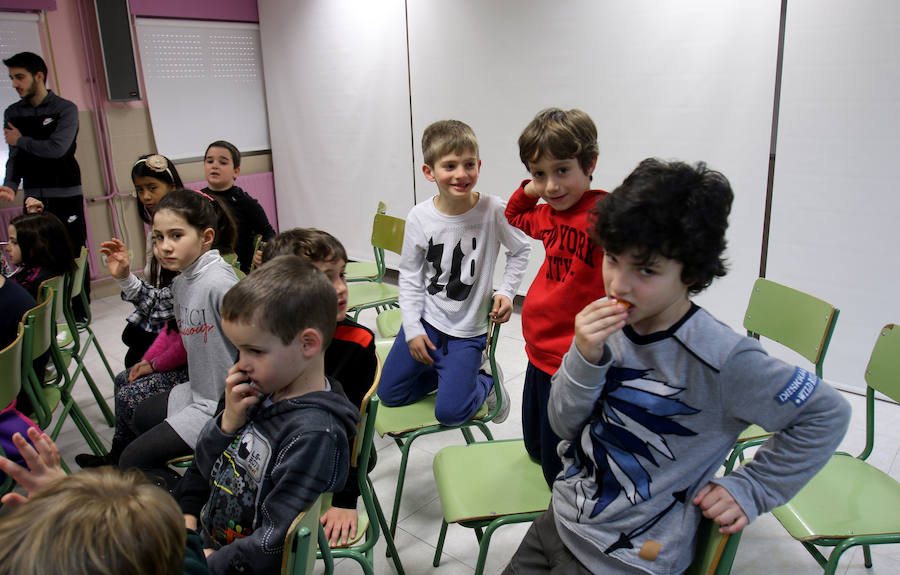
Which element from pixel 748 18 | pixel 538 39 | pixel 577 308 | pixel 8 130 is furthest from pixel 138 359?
pixel 748 18

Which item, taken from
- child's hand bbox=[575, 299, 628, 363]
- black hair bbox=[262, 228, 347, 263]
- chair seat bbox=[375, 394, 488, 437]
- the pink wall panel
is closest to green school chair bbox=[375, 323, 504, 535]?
chair seat bbox=[375, 394, 488, 437]

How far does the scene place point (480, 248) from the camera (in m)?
2.11

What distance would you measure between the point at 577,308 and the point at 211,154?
234 cm

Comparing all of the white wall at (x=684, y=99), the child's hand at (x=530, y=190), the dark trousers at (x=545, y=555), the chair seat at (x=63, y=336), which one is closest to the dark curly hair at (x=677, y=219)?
the dark trousers at (x=545, y=555)

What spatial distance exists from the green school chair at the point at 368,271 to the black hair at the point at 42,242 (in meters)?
1.30

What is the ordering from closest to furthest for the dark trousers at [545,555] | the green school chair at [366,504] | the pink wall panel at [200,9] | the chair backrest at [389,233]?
the dark trousers at [545,555]
the green school chair at [366,504]
the chair backrest at [389,233]
the pink wall panel at [200,9]

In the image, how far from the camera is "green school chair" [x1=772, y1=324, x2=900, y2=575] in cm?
134

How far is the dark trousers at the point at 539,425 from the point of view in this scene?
1.49 metres

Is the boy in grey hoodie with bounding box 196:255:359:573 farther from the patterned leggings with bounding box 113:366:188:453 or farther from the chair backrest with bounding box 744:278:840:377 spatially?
the chair backrest with bounding box 744:278:840:377

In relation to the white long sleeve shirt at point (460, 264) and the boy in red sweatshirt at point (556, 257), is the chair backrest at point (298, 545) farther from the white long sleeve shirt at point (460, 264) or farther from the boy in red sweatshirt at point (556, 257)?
the white long sleeve shirt at point (460, 264)

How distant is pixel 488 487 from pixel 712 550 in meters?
0.59

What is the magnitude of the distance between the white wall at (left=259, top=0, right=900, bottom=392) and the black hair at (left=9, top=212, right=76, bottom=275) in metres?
2.58

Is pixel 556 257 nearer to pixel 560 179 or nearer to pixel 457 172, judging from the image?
pixel 560 179

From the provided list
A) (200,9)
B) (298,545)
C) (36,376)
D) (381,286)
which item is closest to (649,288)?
(298,545)
